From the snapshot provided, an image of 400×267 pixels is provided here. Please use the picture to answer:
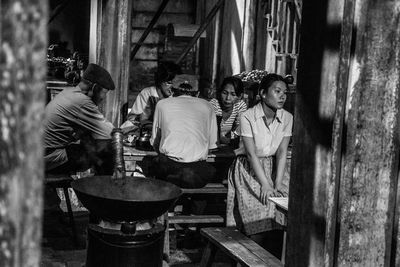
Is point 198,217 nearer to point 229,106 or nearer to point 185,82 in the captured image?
point 185,82

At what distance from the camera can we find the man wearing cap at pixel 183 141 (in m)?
7.39

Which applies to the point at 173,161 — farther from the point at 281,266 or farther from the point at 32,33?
the point at 32,33

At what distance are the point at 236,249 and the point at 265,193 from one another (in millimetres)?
1038

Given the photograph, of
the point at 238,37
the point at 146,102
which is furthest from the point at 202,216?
the point at 238,37

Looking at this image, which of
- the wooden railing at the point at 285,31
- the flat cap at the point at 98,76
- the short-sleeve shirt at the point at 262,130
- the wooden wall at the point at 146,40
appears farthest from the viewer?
the wooden wall at the point at 146,40

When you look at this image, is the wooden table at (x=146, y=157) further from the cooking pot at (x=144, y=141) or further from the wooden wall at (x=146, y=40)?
the wooden wall at (x=146, y=40)

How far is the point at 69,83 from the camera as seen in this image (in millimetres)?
12273

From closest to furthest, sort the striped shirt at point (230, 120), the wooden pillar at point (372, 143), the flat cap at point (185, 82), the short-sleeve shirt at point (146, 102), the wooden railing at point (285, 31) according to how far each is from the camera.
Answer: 1. the wooden pillar at point (372, 143)
2. the flat cap at point (185, 82)
3. the striped shirt at point (230, 120)
4. the short-sleeve shirt at point (146, 102)
5. the wooden railing at point (285, 31)

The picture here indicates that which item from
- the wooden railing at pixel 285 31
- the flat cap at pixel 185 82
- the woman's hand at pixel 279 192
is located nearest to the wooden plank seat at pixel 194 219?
the woman's hand at pixel 279 192

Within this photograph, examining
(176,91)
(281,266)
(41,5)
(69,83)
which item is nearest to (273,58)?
(69,83)

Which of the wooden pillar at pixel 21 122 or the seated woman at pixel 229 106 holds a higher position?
the wooden pillar at pixel 21 122

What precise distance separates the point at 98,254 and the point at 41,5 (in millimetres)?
4126

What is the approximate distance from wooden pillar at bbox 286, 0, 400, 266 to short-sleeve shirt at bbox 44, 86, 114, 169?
3.93 meters

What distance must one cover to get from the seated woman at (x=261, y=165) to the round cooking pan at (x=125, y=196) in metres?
1.06
